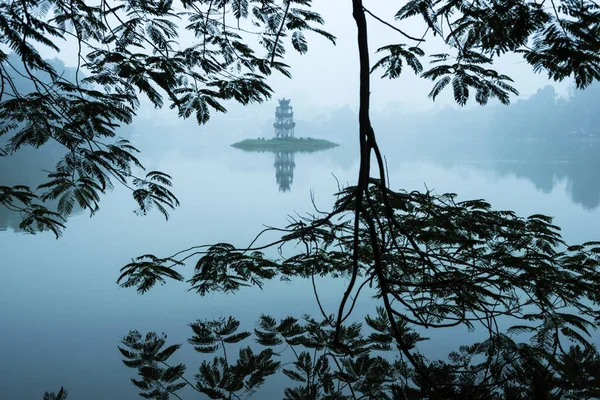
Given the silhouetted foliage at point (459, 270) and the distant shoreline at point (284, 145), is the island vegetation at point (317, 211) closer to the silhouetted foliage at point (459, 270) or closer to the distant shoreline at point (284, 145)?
the silhouetted foliage at point (459, 270)

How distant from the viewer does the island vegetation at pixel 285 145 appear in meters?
45.7

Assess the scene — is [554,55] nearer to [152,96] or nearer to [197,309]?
[152,96]

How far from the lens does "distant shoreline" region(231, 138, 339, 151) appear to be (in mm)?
45906

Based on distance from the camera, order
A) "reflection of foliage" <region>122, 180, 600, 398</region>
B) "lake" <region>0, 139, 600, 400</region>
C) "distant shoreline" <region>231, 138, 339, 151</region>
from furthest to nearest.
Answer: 1. "distant shoreline" <region>231, 138, 339, 151</region>
2. "lake" <region>0, 139, 600, 400</region>
3. "reflection of foliage" <region>122, 180, 600, 398</region>

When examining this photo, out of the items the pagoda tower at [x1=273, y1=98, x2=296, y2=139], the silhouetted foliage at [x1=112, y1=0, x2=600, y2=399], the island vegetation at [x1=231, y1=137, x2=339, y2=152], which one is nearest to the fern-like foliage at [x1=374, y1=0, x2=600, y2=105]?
the silhouetted foliage at [x1=112, y1=0, x2=600, y2=399]

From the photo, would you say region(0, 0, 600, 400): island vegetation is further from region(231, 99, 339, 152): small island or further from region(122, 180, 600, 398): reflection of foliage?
region(231, 99, 339, 152): small island

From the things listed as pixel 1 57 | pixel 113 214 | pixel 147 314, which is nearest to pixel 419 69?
pixel 1 57

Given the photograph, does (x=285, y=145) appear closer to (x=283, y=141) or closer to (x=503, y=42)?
(x=283, y=141)

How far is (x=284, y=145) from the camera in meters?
46.2

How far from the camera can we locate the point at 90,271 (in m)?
6.86

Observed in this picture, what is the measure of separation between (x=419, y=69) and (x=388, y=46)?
20 cm

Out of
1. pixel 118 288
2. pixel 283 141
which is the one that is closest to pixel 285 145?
pixel 283 141

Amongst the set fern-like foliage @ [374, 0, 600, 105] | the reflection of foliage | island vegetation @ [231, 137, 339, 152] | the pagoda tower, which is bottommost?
the reflection of foliage

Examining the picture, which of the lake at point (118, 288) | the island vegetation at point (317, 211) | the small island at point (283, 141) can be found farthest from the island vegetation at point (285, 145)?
the island vegetation at point (317, 211)
